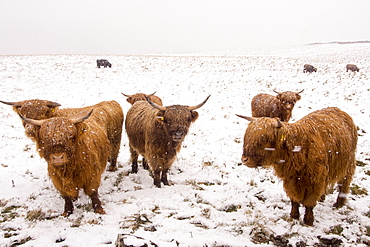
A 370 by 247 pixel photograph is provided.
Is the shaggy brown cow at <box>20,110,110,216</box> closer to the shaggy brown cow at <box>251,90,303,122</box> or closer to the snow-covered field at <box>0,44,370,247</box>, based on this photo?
the snow-covered field at <box>0,44,370,247</box>

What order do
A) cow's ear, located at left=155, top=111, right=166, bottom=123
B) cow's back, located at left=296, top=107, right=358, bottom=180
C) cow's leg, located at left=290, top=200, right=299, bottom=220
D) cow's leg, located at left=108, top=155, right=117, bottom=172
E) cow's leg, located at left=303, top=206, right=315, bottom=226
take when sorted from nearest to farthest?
cow's back, located at left=296, top=107, right=358, bottom=180 → cow's leg, located at left=303, top=206, right=315, bottom=226 → cow's leg, located at left=290, top=200, right=299, bottom=220 → cow's ear, located at left=155, top=111, right=166, bottom=123 → cow's leg, located at left=108, top=155, right=117, bottom=172

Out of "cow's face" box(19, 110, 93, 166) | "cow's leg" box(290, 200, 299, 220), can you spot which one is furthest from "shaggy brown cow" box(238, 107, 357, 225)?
"cow's face" box(19, 110, 93, 166)

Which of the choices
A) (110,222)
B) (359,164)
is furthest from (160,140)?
(359,164)

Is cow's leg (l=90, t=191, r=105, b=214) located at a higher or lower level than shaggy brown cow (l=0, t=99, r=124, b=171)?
lower

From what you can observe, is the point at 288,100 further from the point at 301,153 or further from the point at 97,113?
the point at 97,113

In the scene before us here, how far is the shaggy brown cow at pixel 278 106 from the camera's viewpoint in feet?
26.0

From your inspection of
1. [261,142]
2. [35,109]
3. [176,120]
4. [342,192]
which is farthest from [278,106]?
[35,109]

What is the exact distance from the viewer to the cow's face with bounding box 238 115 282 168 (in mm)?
3227

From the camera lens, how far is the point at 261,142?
322 cm

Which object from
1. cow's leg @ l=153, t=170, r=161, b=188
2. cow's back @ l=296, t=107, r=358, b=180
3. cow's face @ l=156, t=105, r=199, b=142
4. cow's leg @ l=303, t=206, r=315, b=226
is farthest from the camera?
cow's leg @ l=153, t=170, r=161, b=188

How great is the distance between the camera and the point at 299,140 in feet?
11.0

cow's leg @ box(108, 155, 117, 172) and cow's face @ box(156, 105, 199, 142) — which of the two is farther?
cow's leg @ box(108, 155, 117, 172)

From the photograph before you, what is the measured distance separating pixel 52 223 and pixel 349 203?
4802 mm

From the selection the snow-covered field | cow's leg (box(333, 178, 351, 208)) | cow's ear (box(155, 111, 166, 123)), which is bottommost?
the snow-covered field
